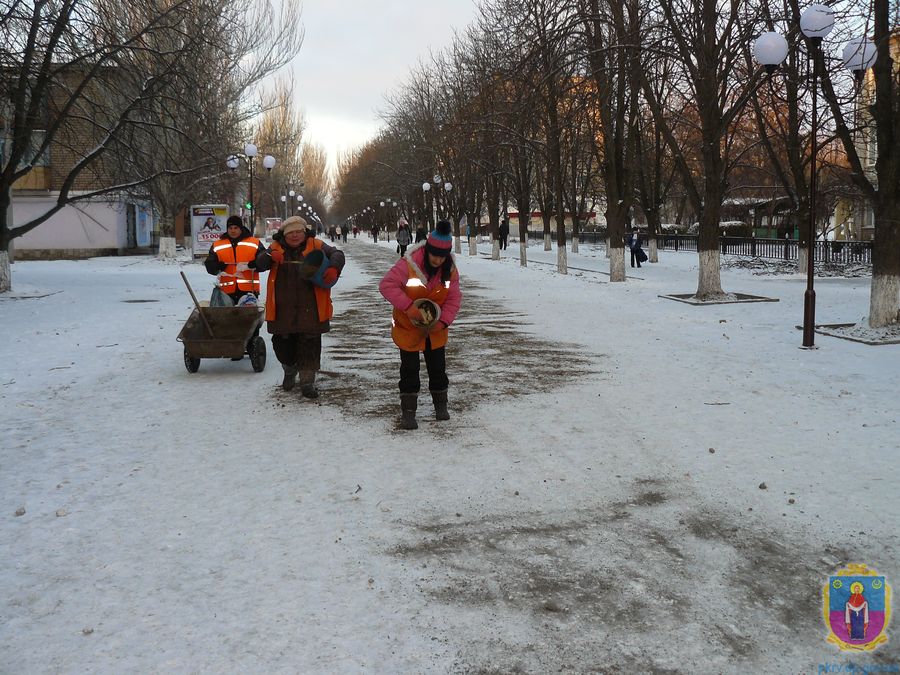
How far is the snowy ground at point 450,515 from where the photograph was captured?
318 cm

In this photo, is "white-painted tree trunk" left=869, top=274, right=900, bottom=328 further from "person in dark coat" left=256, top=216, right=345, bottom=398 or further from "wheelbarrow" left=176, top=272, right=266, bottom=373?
"wheelbarrow" left=176, top=272, right=266, bottom=373

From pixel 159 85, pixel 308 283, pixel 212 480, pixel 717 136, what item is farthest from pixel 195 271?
pixel 212 480

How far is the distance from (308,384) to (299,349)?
15.2 inches

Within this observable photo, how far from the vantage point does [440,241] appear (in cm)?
632

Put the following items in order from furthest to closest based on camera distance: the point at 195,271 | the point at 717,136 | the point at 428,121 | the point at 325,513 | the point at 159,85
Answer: the point at 428,121 → the point at 195,271 → the point at 159,85 → the point at 717,136 → the point at 325,513

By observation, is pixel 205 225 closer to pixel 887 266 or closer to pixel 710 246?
pixel 710 246

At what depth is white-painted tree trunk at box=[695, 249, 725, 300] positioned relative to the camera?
16.7 meters

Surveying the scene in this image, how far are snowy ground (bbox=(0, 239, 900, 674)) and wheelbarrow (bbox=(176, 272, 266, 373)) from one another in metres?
0.29

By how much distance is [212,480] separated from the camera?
5211mm

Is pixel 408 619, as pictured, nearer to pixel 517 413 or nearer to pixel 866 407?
pixel 517 413

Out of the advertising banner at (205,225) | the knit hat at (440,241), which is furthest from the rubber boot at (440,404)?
the advertising banner at (205,225)

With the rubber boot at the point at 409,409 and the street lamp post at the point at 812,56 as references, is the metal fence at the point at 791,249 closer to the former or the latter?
the street lamp post at the point at 812,56

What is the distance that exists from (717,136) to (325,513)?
13.9 m

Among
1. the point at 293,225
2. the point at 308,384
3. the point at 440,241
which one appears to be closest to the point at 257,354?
the point at 308,384
